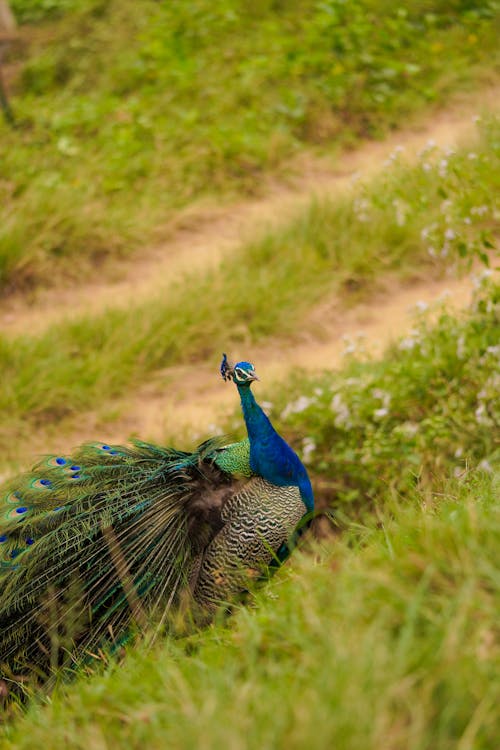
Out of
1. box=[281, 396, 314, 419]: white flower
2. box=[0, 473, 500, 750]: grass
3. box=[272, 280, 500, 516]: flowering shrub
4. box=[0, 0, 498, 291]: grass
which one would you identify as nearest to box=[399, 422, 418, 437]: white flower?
box=[272, 280, 500, 516]: flowering shrub

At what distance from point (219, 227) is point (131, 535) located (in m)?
4.40

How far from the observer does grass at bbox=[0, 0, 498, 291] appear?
22.7ft

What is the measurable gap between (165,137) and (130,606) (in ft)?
18.5

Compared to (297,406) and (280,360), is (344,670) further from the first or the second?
(280,360)

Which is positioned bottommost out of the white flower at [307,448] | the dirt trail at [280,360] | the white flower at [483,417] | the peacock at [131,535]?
the dirt trail at [280,360]

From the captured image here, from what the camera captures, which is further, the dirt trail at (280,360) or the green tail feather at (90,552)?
the dirt trail at (280,360)

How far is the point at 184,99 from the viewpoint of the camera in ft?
27.7

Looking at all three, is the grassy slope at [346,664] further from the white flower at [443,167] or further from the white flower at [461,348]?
the white flower at [443,167]

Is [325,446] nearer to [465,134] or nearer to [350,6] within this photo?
[465,134]

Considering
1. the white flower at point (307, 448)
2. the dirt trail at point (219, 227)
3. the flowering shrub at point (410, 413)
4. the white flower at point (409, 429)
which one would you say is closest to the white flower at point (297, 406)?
the flowering shrub at point (410, 413)

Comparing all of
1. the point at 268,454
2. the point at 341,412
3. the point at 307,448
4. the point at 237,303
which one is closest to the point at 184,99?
the point at 237,303

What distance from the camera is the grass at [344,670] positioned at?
1.65 metres

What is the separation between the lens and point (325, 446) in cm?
453

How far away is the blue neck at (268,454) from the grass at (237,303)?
6.21 feet
